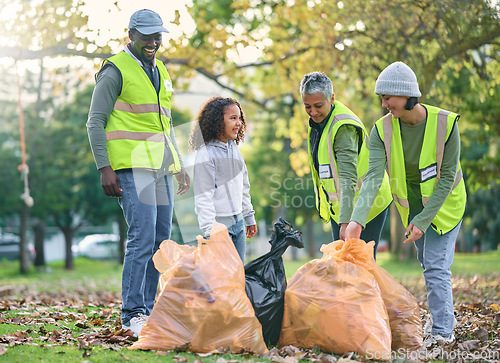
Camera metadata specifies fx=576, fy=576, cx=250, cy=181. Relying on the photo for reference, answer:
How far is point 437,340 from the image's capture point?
11.8ft

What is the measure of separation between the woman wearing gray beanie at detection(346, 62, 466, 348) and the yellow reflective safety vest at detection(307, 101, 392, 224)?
118 millimetres

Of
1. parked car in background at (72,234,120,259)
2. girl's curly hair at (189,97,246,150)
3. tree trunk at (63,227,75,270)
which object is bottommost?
parked car in background at (72,234,120,259)

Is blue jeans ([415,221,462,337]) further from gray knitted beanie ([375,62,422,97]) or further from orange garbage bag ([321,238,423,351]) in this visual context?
gray knitted beanie ([375,62,422,97])

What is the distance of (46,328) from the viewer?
4160mm

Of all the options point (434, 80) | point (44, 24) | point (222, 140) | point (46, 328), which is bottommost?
point (46, 328)

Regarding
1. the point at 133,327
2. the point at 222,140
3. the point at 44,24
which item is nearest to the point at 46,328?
the point at 133,327

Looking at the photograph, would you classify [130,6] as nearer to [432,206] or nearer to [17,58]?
[17,58]

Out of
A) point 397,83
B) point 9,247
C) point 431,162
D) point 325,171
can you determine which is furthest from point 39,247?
point 397,83

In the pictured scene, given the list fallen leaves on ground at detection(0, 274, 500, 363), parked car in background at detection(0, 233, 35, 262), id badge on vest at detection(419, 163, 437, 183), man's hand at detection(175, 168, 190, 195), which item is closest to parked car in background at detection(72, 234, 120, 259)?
parked car in background at detection(0, 233, 35, 262)

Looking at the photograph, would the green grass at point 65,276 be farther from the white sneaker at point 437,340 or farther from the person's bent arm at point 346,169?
the white sneaker at point 437,340

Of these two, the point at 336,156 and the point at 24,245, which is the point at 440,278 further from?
the point at 24,245

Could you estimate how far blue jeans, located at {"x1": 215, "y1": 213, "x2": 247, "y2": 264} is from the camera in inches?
152

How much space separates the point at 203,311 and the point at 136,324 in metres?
0.73

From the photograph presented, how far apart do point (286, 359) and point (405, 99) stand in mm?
1683
